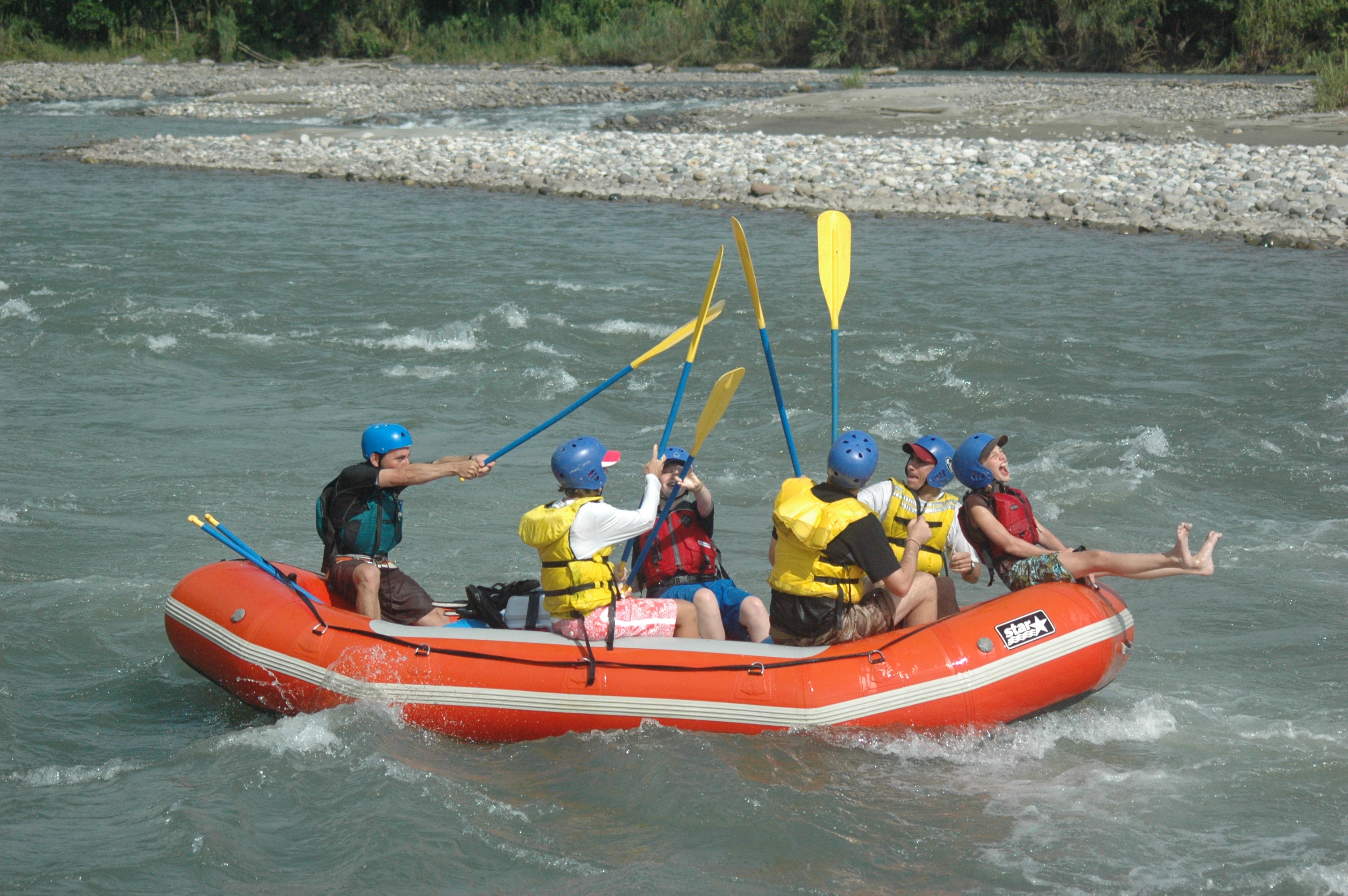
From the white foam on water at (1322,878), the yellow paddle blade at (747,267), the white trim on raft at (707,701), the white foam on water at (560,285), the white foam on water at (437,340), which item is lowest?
the white foam on water at (1322,878)

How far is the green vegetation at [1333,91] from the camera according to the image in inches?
719

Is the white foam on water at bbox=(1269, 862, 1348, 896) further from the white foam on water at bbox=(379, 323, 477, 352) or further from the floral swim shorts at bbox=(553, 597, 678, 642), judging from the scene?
the white foam on water at bbox=(379, 323, 477, 352)

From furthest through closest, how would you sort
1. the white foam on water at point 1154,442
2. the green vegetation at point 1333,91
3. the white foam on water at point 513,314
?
the green vegetation at point 1333,91
the white foam on water at point 513,314
the white foam on water at point 1154,442

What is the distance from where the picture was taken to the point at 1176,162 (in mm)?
15273

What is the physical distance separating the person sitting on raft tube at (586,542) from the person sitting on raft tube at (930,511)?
0.84m

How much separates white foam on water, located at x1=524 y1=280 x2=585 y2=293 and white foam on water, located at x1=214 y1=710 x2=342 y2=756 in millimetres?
7657

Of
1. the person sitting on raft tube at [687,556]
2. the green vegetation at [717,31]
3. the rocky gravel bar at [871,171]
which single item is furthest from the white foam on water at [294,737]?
the green vegetation at [717,31]

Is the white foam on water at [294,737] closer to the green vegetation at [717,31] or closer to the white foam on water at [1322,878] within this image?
the white foam on water at [1322,878]

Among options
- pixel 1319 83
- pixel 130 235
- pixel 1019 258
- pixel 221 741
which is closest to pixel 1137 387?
pixel 1019 258

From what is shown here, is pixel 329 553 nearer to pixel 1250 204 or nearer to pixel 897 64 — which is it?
pixel 1250 204

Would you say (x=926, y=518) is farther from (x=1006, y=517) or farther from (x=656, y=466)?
(x=656, y=466)

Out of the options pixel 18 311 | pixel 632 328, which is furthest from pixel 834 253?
pixel 18 311

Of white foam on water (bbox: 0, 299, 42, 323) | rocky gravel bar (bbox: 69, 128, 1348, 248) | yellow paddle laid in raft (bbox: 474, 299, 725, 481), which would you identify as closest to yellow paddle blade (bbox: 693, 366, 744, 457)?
yellow paddle laid in raft (bbox: 474, 299, 725, 481)

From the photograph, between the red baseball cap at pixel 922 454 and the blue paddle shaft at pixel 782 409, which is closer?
the red baseball cap at pixel 922 454
